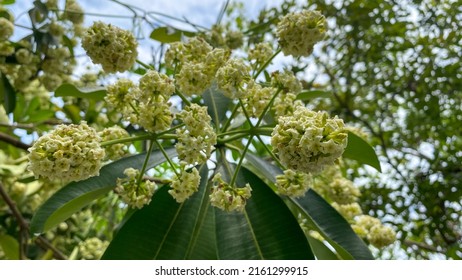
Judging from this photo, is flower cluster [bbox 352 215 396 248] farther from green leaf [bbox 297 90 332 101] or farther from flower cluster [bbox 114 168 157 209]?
flower cluster [bbox 114 168 157 209]

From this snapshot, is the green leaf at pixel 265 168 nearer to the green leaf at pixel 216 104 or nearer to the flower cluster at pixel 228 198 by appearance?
the green leaf at pixel 216 104

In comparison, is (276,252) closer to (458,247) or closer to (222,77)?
(222,77)

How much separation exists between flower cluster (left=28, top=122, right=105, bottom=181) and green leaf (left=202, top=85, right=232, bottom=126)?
0.60 meters

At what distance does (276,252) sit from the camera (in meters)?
1.34

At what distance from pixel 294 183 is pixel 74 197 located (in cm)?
65

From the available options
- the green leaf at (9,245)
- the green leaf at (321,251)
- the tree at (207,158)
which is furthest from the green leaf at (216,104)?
the green leaf at (9,245)

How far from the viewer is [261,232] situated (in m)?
1.40

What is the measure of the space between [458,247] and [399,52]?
161 centimetres

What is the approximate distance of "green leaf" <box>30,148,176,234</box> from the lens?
1493mm

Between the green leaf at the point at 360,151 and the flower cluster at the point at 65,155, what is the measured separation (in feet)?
2.19

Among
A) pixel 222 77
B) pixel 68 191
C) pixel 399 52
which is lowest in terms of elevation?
pixel 68 191

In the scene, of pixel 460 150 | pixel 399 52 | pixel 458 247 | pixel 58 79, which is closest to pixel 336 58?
pixel 399 52

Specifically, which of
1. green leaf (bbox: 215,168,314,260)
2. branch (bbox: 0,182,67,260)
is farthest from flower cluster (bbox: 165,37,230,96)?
branch (bbox: 0,182,67,260)

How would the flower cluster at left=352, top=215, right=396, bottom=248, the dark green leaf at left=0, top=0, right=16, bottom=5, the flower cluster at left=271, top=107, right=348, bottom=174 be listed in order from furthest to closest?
the dark green leaf at left=0, top=0, right=16, bottom=5
the flower cluster at left=352, top=215, right=396, bottom=248
the flower cluster at left=271, top=107, right=348, bottom=174
